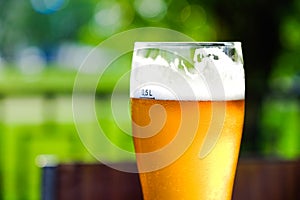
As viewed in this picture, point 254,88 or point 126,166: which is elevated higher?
point 254,88

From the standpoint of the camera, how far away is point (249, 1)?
335 cm

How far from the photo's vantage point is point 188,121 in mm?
922

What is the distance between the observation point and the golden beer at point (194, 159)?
911mm

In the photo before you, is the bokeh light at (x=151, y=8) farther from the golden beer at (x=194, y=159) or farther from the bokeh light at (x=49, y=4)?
the bokeh light at (x=49, y=4)

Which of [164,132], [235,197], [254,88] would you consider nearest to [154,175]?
[164,132]

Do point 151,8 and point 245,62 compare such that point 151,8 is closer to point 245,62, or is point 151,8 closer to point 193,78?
point 245,62

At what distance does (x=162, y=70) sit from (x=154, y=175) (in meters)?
0.13

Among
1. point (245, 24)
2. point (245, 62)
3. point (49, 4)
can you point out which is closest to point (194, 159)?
point (245, 24)

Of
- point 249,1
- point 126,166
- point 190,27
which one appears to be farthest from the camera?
point 190,27

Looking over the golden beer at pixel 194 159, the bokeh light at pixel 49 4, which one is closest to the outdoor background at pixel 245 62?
the golden beer at pixel 194 159

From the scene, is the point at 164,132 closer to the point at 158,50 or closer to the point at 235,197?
the point at 158,50

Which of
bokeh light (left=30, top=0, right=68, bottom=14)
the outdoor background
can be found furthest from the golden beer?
bokeh light (left=30, top=0, right=68, bottom=14)

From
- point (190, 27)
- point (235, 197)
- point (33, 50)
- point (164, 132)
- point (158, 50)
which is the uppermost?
point (33, 50)

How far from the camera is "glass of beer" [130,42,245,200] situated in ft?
2.99
